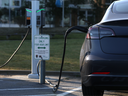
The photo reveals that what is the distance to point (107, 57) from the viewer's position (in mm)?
3475

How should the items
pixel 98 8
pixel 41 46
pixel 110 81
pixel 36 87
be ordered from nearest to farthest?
pixel 110 81 < pixel 36 87 < pixel 41 46 < pixel 98 8

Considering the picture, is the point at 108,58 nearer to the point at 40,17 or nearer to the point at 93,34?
the point at 93,34

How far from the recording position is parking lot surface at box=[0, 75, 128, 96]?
5.29 meters

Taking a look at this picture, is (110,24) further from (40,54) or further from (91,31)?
(40,54)

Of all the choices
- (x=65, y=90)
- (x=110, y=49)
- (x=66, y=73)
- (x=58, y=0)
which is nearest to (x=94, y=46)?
(x=110, y=49)

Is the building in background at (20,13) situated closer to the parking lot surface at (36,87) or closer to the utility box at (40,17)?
the utility box at (40,17)

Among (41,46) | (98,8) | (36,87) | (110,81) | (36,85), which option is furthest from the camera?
(98,8)

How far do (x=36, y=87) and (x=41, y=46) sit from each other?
98 cm

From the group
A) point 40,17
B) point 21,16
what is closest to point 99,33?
point 40,17

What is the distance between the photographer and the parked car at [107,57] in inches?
136

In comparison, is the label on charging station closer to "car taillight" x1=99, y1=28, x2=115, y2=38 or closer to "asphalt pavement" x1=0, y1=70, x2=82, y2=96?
"asphalt pavement" x1=0, y1=70, x2=82, y2=96

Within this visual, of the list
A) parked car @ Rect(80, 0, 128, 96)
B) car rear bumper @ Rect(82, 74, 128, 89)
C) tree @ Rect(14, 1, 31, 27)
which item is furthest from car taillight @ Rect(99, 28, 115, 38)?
tree @ Rect(14, 1, 31, 27)

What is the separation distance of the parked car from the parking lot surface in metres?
1.78

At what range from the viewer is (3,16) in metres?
39.6
